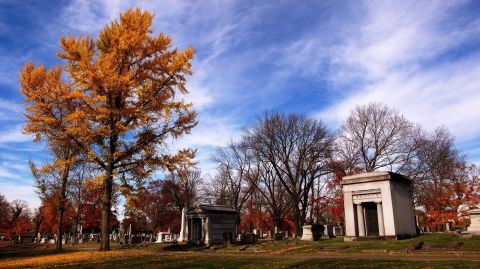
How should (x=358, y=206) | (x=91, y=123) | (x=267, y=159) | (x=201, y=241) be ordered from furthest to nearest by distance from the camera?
(x=267, y=159) → (x=201, y=241) → (x=358, y=206) → (x=91, y=123)

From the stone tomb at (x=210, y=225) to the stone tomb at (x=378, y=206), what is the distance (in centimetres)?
1128

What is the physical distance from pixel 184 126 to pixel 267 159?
2048 centimetres

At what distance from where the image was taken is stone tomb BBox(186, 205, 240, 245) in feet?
94.2

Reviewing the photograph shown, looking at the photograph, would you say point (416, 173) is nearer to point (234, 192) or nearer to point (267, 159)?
point (267, 159)

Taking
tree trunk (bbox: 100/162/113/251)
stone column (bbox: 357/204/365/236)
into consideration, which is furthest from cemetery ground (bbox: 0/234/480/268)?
stone column (bbox: 357/204/365/236)

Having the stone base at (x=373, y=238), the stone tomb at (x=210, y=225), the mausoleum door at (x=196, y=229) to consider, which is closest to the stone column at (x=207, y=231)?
the stone tomb at (x=210, y=225)

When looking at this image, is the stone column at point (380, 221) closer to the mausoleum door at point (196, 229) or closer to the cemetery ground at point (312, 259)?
the cemetery ground at point (312, 259)

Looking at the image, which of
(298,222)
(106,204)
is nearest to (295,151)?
(298,222)

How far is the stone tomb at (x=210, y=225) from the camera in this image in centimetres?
2870

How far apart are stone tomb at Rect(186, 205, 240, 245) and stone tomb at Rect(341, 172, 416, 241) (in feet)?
37.0

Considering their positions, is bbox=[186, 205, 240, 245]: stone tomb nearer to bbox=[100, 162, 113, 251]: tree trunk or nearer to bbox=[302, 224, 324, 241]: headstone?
bbox=[302, 224, 324, 241]: headstone

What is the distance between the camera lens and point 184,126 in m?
17.2

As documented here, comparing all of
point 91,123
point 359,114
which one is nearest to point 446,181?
point 359,114

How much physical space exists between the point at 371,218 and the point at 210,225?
43.5ft
